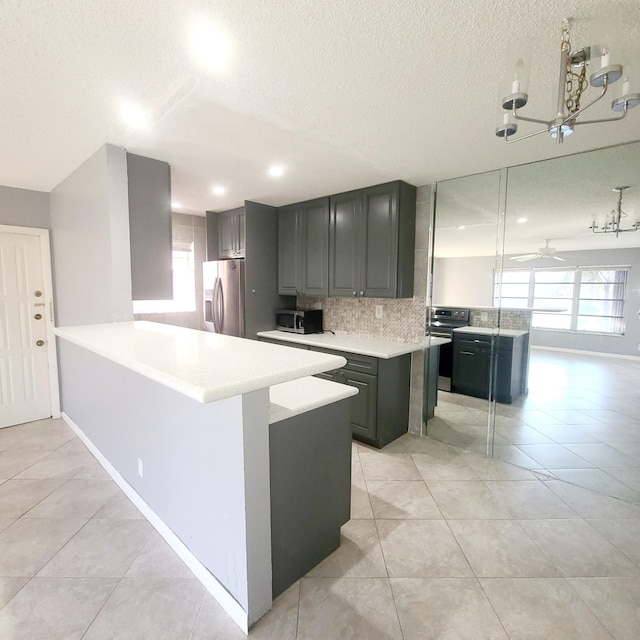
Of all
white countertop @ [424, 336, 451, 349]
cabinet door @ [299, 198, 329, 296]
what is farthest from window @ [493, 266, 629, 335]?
cabinet door @ [299, 198, 329, 296]

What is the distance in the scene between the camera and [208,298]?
4355 millimetres

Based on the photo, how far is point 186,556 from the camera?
1.81m

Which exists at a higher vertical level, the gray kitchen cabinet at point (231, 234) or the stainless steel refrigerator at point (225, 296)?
the gray kitchen cabinet at point (231, 234)

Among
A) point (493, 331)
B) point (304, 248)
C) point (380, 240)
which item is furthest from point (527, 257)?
point (304, 248)

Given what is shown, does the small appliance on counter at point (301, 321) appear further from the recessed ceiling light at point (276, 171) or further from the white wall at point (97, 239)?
the white wall at point (97, 239)

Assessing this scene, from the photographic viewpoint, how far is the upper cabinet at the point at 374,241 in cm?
318

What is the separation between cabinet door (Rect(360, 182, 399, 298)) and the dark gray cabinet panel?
177 centimetres

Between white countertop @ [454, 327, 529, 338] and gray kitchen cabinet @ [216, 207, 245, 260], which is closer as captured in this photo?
white countertop @ [454, 327, 529, 338]

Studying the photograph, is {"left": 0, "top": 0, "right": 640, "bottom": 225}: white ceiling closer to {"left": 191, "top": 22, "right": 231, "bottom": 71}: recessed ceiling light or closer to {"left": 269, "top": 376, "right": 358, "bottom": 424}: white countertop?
{"left": 191, "top": 22, "right": 231, "bottom": 71}: recessed ceiling light

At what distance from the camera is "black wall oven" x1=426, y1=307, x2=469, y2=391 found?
10.9ft

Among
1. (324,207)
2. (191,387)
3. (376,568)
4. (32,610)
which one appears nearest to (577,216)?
(324,207)

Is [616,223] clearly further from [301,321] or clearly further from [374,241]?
[301,321]

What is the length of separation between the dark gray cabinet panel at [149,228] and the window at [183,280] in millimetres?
1820

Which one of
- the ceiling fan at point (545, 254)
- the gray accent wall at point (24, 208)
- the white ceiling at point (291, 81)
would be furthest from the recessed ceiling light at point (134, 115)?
the ceiling fan at point (545, 254)
